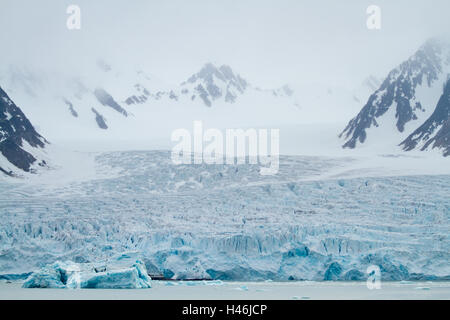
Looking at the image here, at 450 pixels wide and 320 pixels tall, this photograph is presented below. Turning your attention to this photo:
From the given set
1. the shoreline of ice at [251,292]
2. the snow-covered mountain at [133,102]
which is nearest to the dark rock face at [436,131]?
the snow-covered mountain at [133,102]

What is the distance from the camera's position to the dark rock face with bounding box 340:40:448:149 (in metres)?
47.2

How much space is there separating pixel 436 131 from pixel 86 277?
28.7m

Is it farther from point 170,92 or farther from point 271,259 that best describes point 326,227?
point 170,92

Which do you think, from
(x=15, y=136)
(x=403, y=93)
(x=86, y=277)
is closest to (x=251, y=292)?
(x=86, y=277)

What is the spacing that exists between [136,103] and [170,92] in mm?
6211

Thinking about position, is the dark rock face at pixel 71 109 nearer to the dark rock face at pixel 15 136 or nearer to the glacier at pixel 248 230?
the dark rock face at pixel 15 136

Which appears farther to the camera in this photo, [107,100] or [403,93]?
[107,100]

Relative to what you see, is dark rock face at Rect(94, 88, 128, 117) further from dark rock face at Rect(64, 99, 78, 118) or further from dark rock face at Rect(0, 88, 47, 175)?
dark rock face at Rect(0, 88, 47, 175)

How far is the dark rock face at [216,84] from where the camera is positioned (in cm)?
8025

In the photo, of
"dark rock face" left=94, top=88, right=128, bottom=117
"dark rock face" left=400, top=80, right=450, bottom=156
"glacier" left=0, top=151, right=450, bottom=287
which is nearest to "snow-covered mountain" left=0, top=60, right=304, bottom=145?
"dark rock face" left=94, top=88, right=128, bottom=117

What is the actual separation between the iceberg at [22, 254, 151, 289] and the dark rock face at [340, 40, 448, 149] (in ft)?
100.0

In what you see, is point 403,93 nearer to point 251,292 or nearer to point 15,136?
point 15,136

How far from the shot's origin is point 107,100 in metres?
67.1

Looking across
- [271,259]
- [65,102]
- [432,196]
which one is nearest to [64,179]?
[271,259]
